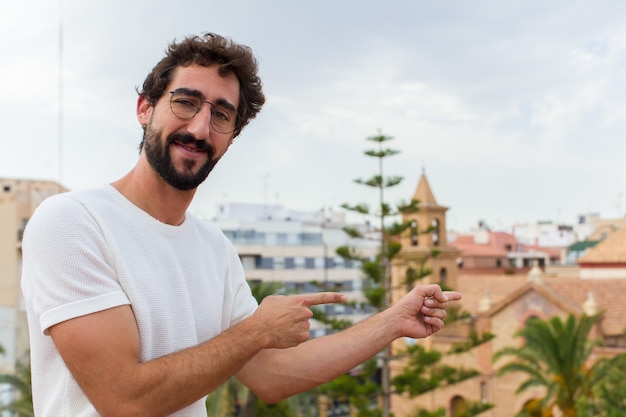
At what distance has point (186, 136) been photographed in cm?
196

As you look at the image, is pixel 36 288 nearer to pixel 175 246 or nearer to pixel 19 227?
pixel 175 246

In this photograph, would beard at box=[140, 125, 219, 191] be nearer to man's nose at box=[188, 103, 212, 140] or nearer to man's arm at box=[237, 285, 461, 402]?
man's nose at box=[188, 103, 212, 140]

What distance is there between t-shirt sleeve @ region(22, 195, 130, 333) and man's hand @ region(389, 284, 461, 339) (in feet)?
2.97

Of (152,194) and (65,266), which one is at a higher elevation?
(152,194)

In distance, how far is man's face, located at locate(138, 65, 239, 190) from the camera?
1.95m

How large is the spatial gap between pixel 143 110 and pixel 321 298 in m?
0.76

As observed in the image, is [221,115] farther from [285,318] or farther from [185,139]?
[285,318]

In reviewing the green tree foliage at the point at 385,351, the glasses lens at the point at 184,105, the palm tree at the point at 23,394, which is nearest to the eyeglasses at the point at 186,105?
the glasses lens at the point at 184,105

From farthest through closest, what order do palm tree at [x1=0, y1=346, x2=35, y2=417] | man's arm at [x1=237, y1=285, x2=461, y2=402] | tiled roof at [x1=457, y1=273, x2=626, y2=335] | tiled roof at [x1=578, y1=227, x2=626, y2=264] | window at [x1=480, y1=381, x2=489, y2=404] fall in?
tiled roof at [x1=578, y1=227, x2=626, y2=264], window at [x1=480, y1=381, x2=489, y2=404], tiled roof at [x1=457, y1=273, x2=626, y2=335], palm tree at [x1=0, y1=346, x2=35, y2=417], man's arm at [x1=237, y1=285, x2=461, y2=402]

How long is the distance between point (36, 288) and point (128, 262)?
8.9 inches

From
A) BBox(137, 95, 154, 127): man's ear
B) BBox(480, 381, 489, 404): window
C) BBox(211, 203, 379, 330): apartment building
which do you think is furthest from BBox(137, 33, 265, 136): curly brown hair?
BBox(211, 203, 379, 330): apartment building

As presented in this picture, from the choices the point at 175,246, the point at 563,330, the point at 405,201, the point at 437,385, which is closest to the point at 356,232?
the point at 405,201

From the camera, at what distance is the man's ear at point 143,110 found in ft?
6.87

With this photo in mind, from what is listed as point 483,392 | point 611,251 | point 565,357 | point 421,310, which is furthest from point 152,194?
point 611,251
